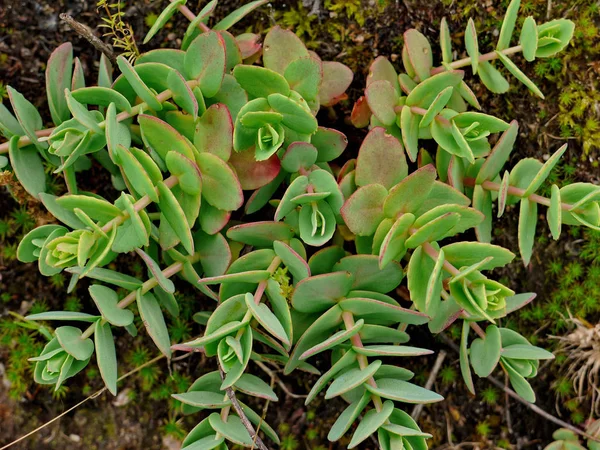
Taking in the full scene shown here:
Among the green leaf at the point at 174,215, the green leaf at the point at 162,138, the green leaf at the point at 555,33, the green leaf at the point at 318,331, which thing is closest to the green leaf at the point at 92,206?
the green leaf at the point at 174,215

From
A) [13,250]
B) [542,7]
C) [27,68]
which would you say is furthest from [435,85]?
[13,250]

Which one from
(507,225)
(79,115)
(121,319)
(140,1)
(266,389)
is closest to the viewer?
(79,115)

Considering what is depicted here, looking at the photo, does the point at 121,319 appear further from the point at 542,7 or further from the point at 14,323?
the point at 542,7

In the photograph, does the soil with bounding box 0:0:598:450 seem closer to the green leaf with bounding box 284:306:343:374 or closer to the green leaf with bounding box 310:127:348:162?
the green leaf with bounding box 310:127:348:162

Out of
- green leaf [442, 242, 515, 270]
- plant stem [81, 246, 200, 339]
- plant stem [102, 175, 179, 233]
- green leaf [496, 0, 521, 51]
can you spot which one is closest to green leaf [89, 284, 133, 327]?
plant stem [81, 246, 200, 339]

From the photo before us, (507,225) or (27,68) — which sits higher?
(27,68)

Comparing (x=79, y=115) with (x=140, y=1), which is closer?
(x=79, y=115)

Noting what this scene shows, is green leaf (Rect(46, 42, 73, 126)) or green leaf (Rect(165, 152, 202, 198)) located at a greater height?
green leaf (Rect(46, 42, 73, 126))
